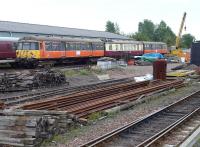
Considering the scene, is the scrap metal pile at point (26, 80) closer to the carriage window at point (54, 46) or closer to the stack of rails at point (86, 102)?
the stack of rails at point (86, 102)

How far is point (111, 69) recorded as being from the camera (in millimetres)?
39188

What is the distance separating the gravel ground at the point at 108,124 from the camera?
11047 millimetres

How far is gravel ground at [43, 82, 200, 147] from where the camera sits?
36.2 feet

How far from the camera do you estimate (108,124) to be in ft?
43.4

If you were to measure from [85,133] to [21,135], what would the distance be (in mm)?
2136

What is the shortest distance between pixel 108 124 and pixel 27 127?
3396mm

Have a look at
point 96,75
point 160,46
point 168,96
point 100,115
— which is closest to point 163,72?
point 96,75

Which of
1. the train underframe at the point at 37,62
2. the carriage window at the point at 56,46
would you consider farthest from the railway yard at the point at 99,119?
the carriage window at the point at 56,46

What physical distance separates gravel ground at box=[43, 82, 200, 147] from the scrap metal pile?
284 inches

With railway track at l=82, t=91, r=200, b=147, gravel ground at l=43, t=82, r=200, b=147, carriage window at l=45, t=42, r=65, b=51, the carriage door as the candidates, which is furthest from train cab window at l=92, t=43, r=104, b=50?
railway track at l=82, t=91, r=200, b=147

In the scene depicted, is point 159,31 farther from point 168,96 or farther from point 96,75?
point 168,96

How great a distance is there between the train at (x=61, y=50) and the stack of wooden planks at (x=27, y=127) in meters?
24.9

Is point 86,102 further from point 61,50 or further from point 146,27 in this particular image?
point 146,27

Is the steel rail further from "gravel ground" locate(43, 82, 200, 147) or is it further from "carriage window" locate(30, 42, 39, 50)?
"carriage window" locate(30, 42, 39, 50)
